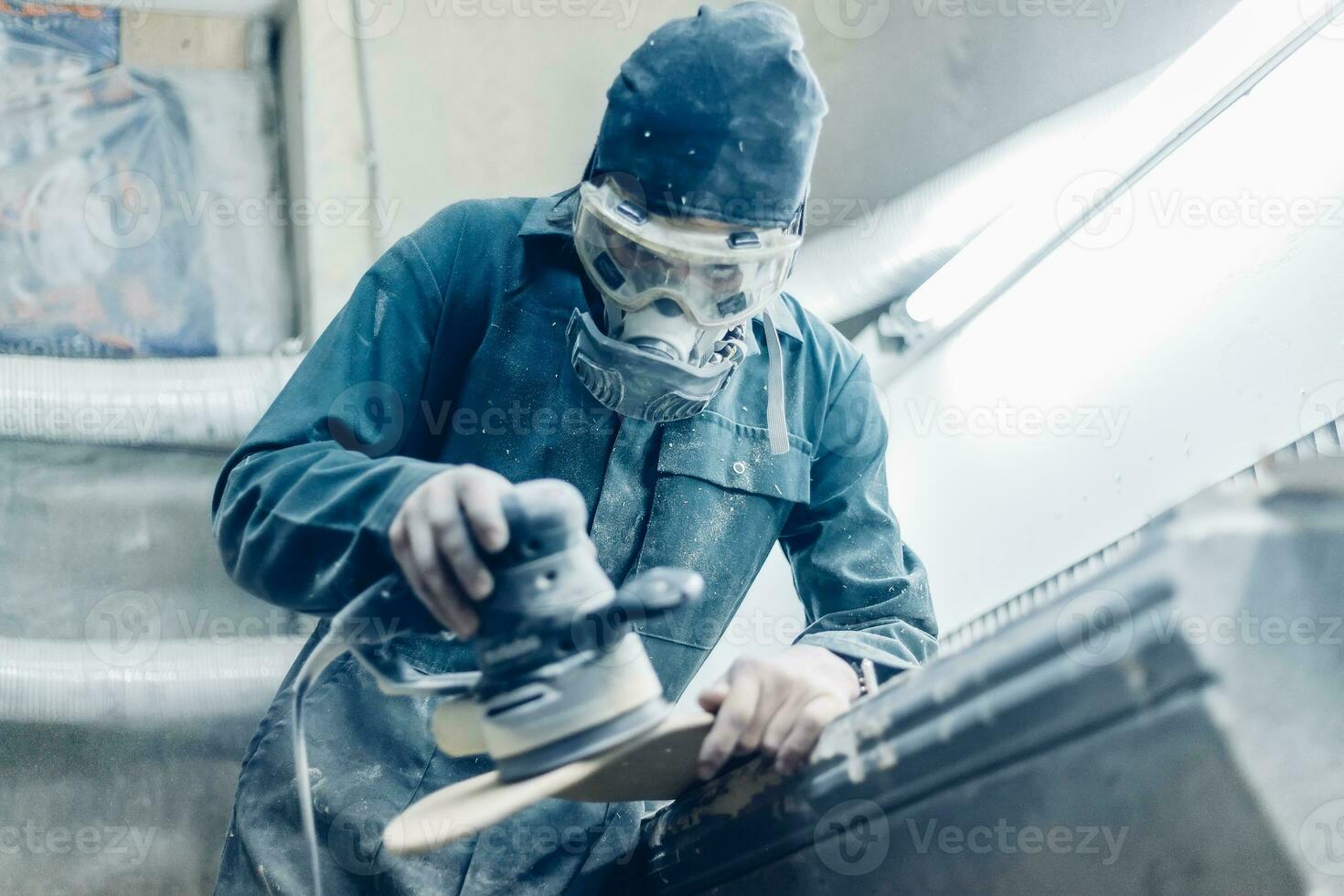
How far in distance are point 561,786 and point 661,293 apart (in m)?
0.63

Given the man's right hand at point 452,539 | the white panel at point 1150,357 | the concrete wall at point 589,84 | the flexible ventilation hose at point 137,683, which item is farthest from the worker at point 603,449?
the concrete wall at point 589,84

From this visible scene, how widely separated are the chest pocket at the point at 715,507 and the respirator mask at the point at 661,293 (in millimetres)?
100

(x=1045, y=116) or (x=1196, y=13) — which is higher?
(x=1196, y=13)

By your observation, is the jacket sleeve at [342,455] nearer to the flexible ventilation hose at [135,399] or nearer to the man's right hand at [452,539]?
the man's right hand at [452,539]

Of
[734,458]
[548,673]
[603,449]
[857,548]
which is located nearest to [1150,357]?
[857,548]

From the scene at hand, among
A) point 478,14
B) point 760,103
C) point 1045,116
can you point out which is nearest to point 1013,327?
point 1045,116

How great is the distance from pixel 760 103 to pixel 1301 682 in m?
0.93

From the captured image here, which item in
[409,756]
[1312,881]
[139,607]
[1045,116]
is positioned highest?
[1045,116]

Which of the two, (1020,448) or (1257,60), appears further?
(1020,448)

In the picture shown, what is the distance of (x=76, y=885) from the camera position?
2.46 metres

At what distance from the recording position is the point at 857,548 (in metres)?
1.76

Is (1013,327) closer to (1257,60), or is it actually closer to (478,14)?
(1257,60)

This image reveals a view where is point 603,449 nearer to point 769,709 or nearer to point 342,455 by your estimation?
point 342,455

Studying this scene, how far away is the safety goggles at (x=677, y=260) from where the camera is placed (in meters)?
1.46
